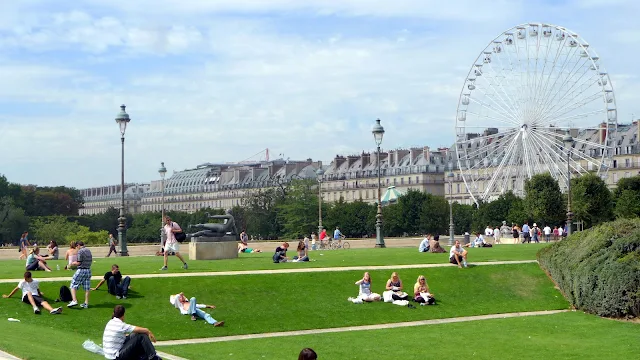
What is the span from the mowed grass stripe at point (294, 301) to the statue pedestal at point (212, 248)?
7.11 meters

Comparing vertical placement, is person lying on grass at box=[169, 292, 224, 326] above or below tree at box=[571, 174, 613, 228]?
below

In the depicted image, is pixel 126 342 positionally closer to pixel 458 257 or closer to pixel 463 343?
pixel 463 343

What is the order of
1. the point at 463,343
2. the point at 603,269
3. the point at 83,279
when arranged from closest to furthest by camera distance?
1. the point at 463,343
2. the point at 83,279
3. the point at 603,269

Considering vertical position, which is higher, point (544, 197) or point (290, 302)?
point (544, 197)

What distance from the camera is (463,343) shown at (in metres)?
30.0

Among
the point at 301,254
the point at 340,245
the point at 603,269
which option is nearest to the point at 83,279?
the point at 301,254

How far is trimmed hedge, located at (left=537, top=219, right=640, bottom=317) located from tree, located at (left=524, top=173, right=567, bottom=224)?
49975mm

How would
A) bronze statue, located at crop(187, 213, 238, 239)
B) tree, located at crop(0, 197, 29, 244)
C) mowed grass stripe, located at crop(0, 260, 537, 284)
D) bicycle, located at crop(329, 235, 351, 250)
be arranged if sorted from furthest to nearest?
tree, located at crop(0, 197, 29, 244)
bicycle, located at crop(329, 235, 351, 250)
bronze statue, located at crop(187, 213, 238, 239)
mowed grass stripe, located at crop(0, 260, 537, 284)

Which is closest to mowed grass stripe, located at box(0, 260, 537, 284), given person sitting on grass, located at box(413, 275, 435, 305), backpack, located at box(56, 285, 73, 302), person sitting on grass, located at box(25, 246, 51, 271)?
backpack, located at box(56, 285, 73, 302)

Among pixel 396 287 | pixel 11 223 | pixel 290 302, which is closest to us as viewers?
pixel 290 302

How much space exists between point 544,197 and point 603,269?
56156 millimetres

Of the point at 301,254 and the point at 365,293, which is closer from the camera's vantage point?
the point at 365,293

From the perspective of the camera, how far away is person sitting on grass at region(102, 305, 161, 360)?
68.5ft

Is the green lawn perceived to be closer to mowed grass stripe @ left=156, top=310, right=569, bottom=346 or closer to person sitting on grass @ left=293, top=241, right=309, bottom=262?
person sitting on grass @ left=293, top=241, right=309, bottom=262
